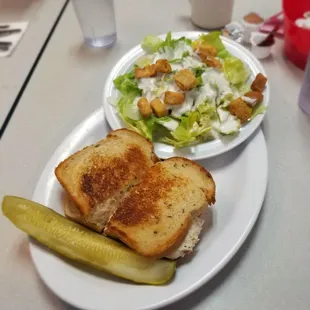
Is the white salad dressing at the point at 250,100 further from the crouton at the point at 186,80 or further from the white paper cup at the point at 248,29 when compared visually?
the white paper cup at the point at 248,29

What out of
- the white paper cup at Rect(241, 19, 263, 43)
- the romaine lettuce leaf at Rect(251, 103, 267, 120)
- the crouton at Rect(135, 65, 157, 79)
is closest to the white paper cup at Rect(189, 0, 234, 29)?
the white paper cup at Rect(241, 19, 263, 43)

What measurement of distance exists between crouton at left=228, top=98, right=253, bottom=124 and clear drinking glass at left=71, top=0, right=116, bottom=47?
0.66 meters

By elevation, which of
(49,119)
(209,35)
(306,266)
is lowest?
(306,266)

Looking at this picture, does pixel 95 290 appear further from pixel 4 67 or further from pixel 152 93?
pixel 4 67

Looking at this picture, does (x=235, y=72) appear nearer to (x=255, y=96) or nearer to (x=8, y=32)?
(x=255, y=96)

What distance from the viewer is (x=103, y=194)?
0.93 metres

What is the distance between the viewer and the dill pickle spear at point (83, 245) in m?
0.83

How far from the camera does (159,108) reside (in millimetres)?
1146

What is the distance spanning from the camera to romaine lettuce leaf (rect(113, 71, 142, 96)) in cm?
123

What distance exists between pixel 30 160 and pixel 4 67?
52 cm

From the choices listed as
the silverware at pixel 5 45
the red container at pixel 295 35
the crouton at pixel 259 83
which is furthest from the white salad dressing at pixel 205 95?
Answer: the silverware at pixel 5 45

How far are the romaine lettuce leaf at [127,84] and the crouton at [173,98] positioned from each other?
0.39ft

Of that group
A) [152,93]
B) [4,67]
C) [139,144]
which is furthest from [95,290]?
[4,67]

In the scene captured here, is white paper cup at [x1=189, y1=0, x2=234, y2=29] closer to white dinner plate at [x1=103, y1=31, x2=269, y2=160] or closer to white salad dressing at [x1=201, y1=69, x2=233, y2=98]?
white dinner plate at [x1=103, y1=31, x2=269, y2=160]
